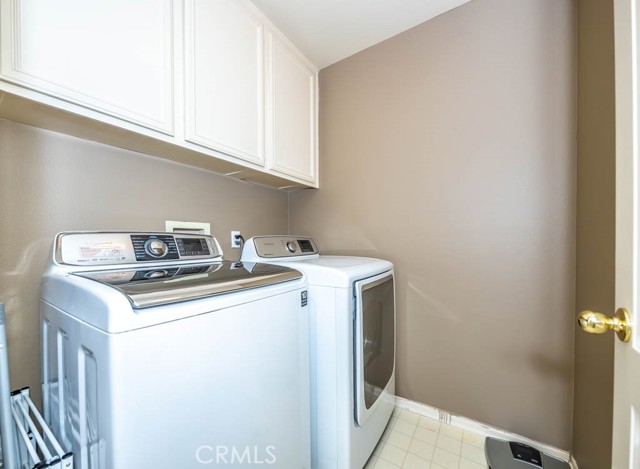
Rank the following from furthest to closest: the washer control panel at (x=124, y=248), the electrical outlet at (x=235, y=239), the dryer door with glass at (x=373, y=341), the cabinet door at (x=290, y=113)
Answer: the electrical outlet at (x=235, y=239) < the cabinet door at (x=290, y=113) < the dryer door with glass at (x=373, y=341) < the washer control panel at (x=124, y=248)

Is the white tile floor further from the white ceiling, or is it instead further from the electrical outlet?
the white ceiling

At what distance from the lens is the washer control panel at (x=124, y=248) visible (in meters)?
0.92

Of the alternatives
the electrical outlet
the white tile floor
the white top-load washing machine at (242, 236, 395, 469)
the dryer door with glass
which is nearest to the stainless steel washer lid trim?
the white top-load washing machine at (242, 236, 395, 469)

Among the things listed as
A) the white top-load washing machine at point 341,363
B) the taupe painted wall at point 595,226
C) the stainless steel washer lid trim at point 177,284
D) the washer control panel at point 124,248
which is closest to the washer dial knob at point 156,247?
the washer control panel at point 124,248

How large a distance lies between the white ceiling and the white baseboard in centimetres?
247

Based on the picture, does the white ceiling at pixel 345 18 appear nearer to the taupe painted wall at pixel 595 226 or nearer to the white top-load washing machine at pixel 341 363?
the taupe painted wall at pixel 595 226

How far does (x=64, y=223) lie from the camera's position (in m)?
1.08

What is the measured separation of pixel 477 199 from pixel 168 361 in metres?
1.63

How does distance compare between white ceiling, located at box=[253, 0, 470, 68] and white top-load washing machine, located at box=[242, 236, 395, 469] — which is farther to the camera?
white ceiling, located at box=[253, 0, 470, 68]

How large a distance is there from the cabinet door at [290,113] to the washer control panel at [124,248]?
0.70 metres

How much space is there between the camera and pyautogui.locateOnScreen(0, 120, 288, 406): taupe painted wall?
37.9 inches

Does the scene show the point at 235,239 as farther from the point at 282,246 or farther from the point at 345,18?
the point at 345,18

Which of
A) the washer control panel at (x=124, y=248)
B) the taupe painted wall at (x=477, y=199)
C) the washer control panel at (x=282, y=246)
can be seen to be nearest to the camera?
the washer control panel at (x=124, y=248)

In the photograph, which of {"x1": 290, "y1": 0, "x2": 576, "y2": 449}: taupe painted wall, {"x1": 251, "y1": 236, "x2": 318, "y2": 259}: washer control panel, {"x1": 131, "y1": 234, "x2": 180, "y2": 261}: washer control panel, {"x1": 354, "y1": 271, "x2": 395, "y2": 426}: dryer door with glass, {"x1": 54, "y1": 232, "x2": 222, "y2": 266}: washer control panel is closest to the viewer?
{"x1": 54, "y1": 232, "x2": 222, "y2": 266}: washer control panel
